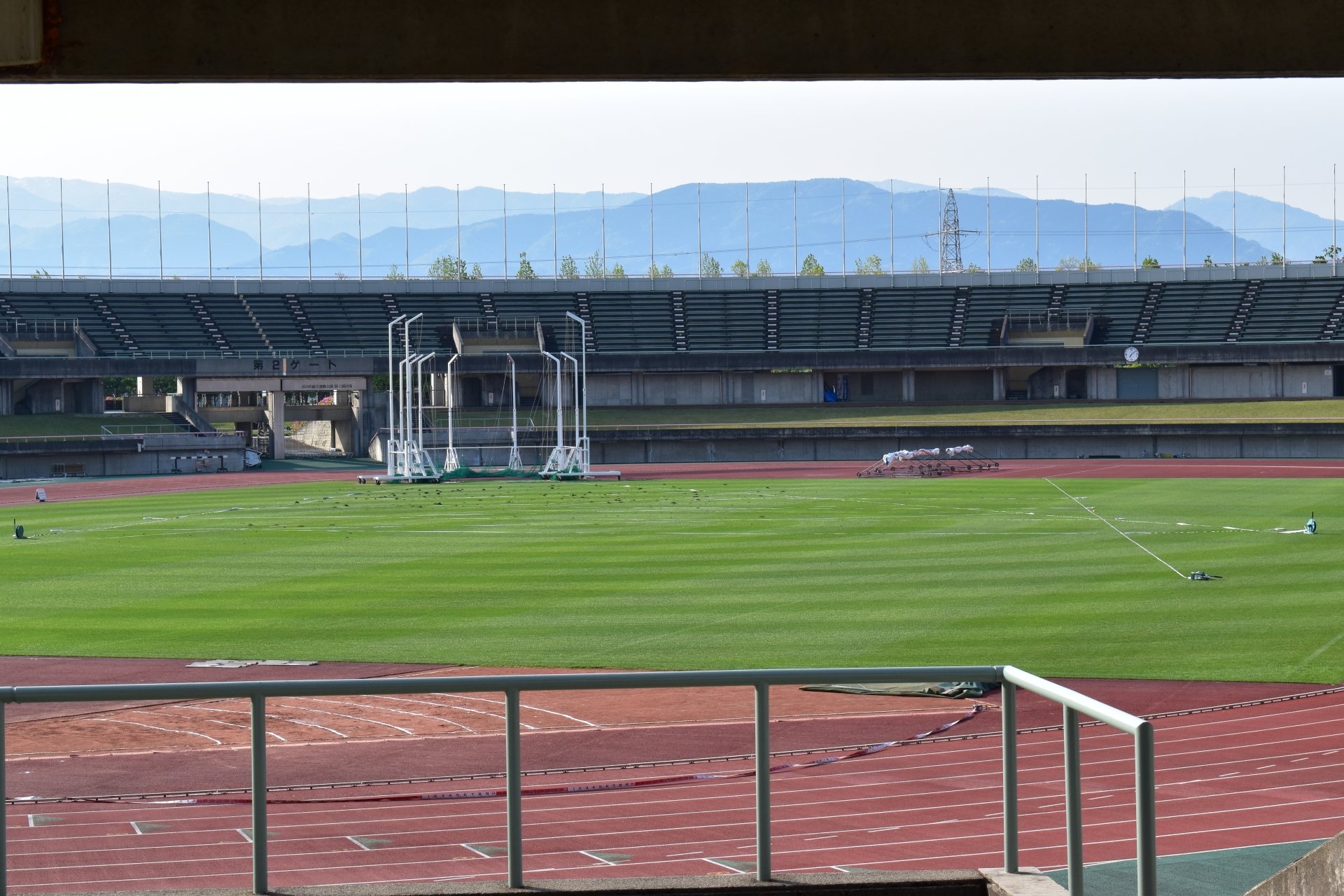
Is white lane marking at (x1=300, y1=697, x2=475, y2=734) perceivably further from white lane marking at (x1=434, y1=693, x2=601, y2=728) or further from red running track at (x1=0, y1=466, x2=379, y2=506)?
red running track at (x1=0, y1=466, x2=379, y2=506)

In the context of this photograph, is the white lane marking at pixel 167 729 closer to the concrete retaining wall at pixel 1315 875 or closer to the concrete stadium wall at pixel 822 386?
the concrete retaining wall at pixel 1315 875

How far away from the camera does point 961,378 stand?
8462 cm

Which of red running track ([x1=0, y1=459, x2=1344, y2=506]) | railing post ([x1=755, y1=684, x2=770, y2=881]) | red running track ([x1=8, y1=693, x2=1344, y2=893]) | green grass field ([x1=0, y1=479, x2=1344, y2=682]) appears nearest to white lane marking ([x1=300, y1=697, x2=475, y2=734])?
red running track ([x1=8, y1=693, x2=1344, y2=893])

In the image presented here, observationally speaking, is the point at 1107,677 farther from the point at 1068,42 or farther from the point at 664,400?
the point at 664,400

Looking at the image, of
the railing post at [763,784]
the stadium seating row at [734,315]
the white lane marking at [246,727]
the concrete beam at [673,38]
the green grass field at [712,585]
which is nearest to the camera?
the railing post at [763,784]

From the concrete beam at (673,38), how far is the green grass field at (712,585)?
10567 mm

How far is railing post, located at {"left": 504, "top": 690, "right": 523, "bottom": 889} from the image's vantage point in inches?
231

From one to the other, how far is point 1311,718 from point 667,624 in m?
8.91

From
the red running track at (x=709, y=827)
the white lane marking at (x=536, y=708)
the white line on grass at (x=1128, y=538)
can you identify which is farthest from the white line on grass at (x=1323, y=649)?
the white lane marking at (x=536, y=708)

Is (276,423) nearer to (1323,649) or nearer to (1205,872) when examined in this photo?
(1323,649)

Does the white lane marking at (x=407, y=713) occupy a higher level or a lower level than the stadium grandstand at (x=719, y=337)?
lower

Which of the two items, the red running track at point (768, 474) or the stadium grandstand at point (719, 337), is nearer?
the red running track at point (768, 474)

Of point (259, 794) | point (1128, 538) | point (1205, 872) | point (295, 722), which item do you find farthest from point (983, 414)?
point (259, 794)

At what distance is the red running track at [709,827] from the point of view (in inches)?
262
